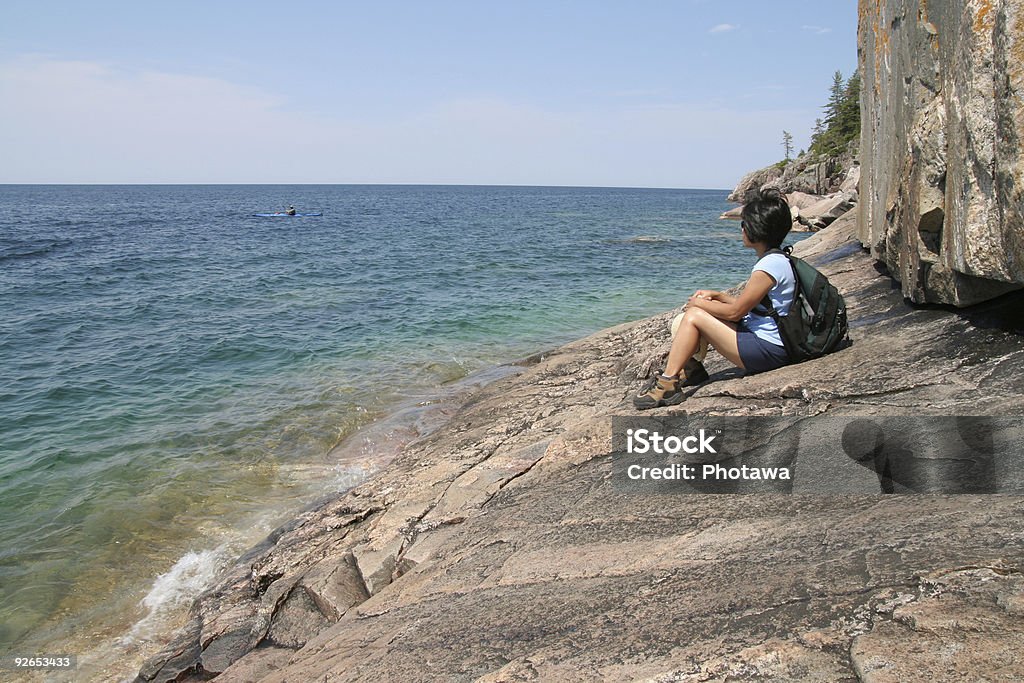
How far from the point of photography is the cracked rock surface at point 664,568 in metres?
2.85

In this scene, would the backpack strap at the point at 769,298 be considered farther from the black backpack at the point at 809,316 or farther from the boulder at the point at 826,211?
the boulder at the point at 826,211

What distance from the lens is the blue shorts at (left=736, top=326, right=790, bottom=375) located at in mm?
5543

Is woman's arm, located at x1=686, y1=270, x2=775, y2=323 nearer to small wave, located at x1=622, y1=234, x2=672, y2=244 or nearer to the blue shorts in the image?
the blue shorts

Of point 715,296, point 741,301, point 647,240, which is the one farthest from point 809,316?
point 647,240

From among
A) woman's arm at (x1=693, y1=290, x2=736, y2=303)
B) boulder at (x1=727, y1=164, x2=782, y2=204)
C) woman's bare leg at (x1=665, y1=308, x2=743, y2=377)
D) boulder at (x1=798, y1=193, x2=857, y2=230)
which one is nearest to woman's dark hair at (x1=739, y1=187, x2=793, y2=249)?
woman's arm at (x1=693, y1=290, x2=736, y2=303)

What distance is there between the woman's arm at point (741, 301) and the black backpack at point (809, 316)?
0.63 feet

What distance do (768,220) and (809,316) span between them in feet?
2.75

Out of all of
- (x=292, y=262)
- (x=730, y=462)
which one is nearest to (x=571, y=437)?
(x=730, y=462)

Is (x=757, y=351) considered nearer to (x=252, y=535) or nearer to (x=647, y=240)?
(x=252, y=535)

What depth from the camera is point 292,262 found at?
3200 cm

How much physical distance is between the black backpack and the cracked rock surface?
0.14 metres

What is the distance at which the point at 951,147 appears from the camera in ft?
16.1

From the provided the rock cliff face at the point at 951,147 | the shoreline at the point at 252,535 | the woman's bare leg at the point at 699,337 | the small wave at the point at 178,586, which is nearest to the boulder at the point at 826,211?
the shoreline at the point at 252,535

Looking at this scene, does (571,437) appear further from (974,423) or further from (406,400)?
(406,400)
